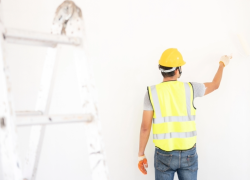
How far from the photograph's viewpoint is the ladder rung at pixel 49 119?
0.88 meters

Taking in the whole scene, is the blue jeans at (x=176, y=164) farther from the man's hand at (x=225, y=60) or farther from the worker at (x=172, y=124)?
the man's hand at (x=225, y=60)

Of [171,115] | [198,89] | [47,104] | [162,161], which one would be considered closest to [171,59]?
[198,89]

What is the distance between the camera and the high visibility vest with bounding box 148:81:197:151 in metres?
1.90

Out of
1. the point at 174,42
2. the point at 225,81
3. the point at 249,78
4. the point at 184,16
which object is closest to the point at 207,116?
the point at 225,81

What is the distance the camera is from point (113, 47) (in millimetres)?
2188

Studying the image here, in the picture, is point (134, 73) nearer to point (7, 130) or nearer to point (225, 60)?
point (225, 60)

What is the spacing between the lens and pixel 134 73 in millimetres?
2260

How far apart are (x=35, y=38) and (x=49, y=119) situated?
30 centimetres

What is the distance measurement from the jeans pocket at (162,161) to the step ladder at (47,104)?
1.00 metres

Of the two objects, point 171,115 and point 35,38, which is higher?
point 35,38

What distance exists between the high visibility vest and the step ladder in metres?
0.90

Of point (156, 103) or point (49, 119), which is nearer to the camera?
point (49, 119)

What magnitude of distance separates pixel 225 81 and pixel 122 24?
1074mm

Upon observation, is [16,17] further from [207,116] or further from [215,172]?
[215,172]
